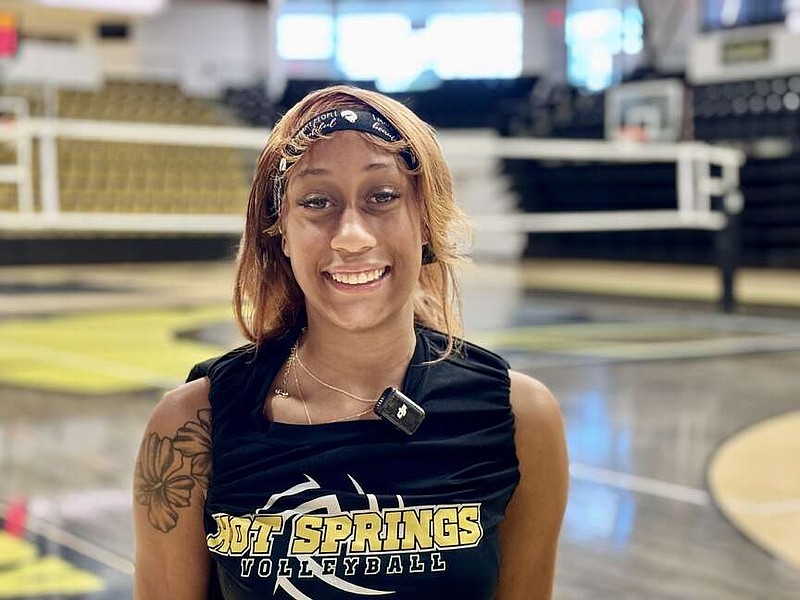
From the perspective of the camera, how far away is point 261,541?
50.8 inches

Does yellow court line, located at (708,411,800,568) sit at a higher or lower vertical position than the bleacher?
lower

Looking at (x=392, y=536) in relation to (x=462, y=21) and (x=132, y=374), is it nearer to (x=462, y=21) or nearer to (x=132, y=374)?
(x=132, y=374)

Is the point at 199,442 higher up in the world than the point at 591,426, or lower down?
higher up

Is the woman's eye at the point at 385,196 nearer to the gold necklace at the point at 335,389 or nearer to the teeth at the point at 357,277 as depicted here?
the teeth at the point at 357,277

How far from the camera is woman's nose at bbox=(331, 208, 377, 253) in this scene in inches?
50.6

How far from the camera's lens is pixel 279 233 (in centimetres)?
140

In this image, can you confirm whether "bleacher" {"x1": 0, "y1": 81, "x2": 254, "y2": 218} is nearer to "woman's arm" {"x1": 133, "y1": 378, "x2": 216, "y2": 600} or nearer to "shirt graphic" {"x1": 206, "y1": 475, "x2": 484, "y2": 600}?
"woman's arm" {"x1": 133, "y1": 378, "x2": 216, "y2": 600}

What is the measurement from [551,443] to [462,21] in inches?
854

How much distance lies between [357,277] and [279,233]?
15cm

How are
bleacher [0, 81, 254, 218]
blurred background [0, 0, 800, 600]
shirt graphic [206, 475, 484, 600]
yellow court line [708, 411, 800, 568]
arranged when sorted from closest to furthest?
1. shirt graphic [206, 475, 484, 600]
2. yellow court line [708, 411, 800, 568]
3. blurred background [0, 0, 800, 600]
4. bleacher [0, 81, 254, 218]

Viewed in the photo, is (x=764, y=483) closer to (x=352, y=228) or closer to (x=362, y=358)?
(x=362, y=358)

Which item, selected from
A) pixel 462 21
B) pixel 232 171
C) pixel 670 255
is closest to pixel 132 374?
pixel 670 255

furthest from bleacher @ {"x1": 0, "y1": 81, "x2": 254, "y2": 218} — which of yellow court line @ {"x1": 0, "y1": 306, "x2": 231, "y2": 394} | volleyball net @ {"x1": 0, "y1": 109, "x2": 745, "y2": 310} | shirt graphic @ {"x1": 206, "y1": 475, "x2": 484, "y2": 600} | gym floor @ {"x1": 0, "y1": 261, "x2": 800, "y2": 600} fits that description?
shirt graphic @ {"x1": 206, "y1": 475, "x2": 484, "y2": 600}

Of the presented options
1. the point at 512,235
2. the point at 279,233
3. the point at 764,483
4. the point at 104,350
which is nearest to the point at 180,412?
the point at 279,233
